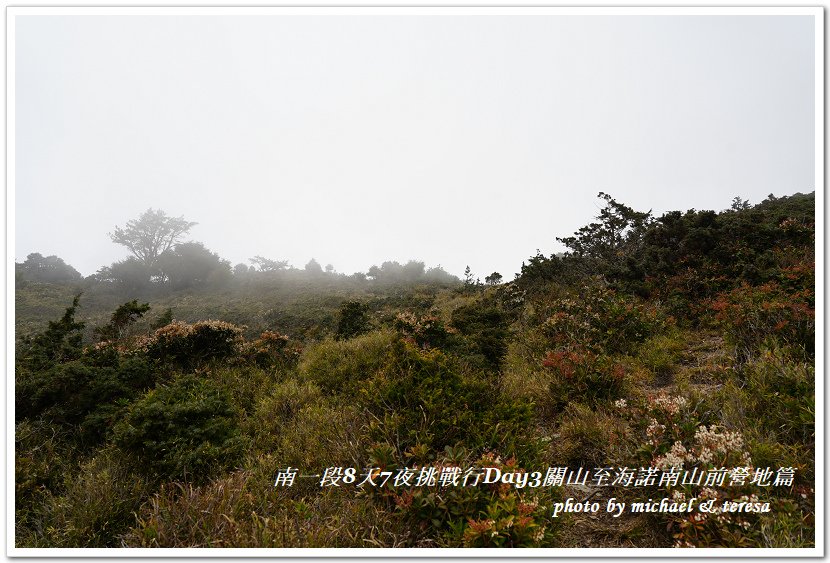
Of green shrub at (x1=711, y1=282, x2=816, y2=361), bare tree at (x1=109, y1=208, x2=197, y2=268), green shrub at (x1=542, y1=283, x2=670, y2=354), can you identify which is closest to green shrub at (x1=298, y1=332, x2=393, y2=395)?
green shrub at (x1=542, y1=283, x2=670, y2=354)

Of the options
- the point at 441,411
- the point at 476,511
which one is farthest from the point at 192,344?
the point at 476,511

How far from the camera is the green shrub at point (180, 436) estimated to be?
12.7 feet

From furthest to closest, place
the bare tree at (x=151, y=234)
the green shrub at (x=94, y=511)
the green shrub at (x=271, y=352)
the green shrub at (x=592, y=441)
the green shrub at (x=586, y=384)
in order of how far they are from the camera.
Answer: the bare tree at (x=151, y=234) → the green shrub at (x=271, y=352) → the green shrub at (x=586, y=384) → the green shrub at (x=592, y=441) → the green shrub at (x=94, y=511)

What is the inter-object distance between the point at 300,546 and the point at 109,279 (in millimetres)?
31775

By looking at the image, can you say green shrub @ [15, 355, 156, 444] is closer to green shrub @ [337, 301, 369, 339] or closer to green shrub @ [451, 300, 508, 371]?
green shrub @ [337, 301, 369, 339]

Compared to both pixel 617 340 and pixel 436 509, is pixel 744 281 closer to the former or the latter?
pixel 617 340

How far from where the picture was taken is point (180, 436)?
13.6 ft

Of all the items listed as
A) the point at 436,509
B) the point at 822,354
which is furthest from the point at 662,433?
the point at 436,509

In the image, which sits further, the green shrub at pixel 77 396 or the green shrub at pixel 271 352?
the green shrub at pixel 271 352

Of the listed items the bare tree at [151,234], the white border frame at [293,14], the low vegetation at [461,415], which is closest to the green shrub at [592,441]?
the low vegetation at [461,415]

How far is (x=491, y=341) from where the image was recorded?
7555mm

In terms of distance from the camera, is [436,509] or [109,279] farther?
[109,279]

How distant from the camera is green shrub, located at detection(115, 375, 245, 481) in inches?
152

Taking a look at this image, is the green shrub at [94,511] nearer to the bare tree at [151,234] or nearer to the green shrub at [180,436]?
the green shrub at [180,436]
